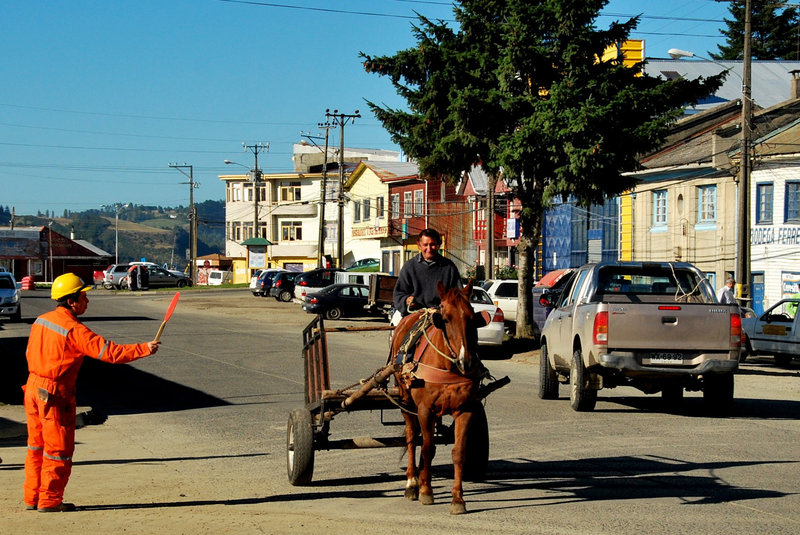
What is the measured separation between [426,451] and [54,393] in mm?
2927

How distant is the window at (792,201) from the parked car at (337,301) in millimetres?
17243

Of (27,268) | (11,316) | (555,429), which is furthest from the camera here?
(27,268)

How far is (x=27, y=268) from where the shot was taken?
107 meters

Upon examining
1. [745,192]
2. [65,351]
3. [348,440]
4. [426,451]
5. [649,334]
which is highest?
[745,192]

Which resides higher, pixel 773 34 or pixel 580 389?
pixel 773 34

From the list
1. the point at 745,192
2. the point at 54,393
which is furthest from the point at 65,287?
the point at 745,192

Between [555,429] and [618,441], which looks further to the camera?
[555,429]

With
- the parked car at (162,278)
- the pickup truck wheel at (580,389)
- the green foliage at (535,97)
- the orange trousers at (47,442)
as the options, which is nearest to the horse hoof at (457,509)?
the orange trousers at (47,442)

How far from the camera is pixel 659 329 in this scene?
47.3 feet

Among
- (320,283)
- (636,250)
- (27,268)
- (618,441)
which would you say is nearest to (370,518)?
(618,441)

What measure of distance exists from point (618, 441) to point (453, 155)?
54.2 ft

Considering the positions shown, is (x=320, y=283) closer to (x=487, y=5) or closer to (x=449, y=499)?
(x=487, y=5)

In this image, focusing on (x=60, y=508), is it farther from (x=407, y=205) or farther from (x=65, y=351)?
(x=407, y=205)


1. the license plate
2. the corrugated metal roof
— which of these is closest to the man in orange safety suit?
the license plate
